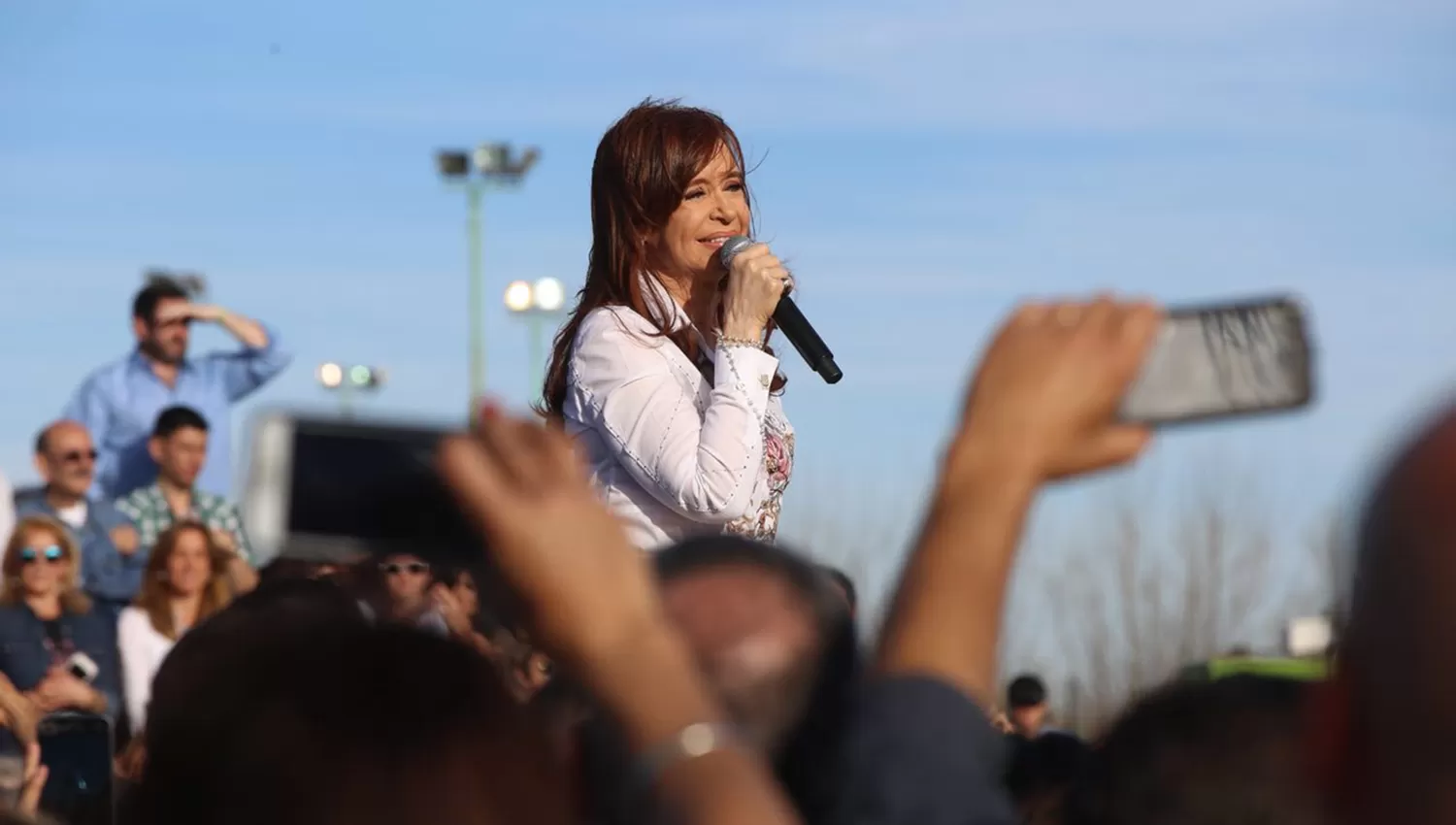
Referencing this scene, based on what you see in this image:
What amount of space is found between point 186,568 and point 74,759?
160 cm

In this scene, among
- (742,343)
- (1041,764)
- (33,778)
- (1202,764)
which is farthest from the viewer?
(33,778)

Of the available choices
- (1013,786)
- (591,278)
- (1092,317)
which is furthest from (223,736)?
(591,278)

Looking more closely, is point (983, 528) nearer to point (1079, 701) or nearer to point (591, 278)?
point (591, 278)

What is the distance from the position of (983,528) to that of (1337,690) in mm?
518

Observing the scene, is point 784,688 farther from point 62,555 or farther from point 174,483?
point 174,483

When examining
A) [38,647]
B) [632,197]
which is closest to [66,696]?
[38,647]

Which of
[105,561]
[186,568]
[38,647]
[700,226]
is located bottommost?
[38,647]

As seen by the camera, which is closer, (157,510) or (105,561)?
(105,561)

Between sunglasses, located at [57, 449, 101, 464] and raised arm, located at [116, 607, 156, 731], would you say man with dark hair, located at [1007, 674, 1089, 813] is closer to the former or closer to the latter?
raised arm, located at [116, 607, 156, 731]

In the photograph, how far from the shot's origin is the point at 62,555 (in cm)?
759

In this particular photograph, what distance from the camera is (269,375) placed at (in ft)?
31.6

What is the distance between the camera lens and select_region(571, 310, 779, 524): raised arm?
3.91 m

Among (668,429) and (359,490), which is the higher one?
(359,490)

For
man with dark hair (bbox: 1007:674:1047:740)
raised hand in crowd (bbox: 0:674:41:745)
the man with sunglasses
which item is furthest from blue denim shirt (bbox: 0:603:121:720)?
man with dark hair (bbox: 1007:674:1047:740)
